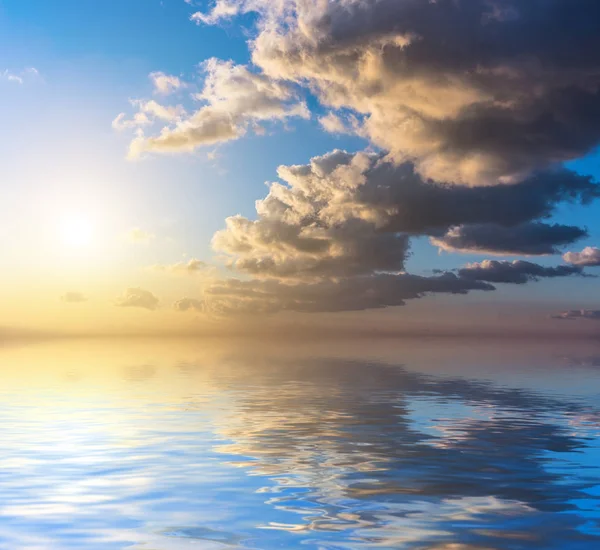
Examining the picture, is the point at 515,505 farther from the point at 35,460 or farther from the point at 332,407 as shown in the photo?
the point at 332,407

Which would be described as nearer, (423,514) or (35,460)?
(423,514)

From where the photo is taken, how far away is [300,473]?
2253 cm

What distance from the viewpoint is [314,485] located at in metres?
20.8

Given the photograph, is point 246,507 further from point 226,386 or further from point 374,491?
point 226,386

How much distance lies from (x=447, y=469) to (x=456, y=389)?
110 feet

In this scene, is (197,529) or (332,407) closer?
(197,529)

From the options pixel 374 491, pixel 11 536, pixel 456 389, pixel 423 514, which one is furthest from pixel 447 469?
pixel 456 389

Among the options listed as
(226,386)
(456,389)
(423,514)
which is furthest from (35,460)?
(456,389)

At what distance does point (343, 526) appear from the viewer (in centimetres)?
1633

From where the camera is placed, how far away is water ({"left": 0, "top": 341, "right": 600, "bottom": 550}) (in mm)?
15867

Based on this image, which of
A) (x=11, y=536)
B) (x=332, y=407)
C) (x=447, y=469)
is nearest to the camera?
(x=11, y=536)

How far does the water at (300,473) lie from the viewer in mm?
15867

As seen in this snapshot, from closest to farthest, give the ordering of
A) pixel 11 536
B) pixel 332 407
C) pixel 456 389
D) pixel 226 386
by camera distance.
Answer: pixel 11 536
pixel 332 407
pixel 456 389
pixel 226 386

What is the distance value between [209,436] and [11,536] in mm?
15443
